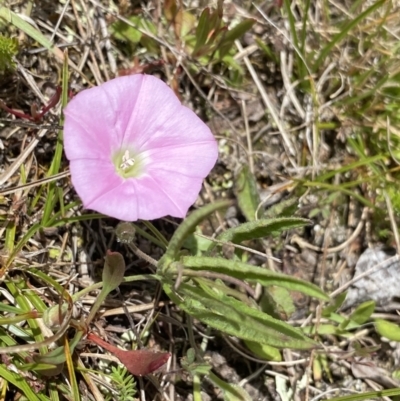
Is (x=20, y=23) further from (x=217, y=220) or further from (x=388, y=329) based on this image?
(x=388, y=329)

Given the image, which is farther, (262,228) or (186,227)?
(262,228)

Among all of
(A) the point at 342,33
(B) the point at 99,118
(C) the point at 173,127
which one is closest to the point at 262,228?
(C) the point at 173,127

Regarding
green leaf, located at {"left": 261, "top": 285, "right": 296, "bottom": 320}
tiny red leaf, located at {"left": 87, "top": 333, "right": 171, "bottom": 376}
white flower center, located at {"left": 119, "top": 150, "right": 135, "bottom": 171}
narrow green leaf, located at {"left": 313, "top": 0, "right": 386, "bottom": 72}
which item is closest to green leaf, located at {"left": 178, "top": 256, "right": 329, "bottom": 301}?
tiny red leaf, located at {"left": 87, "top": 333, "right": 171, "bottom": 376}

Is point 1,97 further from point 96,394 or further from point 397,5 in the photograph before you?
point 397,5

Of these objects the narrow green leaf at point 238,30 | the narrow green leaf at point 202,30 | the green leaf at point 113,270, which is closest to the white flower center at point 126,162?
the green leaf at point 113,270

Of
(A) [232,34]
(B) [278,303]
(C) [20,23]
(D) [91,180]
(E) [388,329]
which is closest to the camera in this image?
(D) [91,180]

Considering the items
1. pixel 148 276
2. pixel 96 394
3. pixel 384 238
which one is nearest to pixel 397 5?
pixel 384 238

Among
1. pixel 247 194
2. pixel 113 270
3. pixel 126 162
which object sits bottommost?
pixel 247 194
